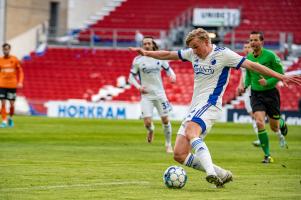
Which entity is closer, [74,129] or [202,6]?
[74,129]

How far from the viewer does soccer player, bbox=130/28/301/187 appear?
40.6 feet

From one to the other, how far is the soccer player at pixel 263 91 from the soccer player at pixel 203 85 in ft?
13.8

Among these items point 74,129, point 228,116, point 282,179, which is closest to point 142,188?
point 282,179

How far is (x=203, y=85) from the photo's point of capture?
41.7 feet

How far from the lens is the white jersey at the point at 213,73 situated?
1261cm

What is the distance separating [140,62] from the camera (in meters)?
21.0

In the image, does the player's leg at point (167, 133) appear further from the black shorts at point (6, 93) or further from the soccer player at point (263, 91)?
the black shorts at point (6, 93)

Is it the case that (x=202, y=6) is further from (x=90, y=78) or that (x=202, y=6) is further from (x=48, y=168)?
(x=48, y=168)

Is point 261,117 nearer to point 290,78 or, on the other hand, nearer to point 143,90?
point 143,90

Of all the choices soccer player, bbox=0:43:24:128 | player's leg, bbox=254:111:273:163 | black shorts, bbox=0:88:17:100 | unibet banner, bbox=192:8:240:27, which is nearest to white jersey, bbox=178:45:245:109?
player's leg, bbox=254:111:273:163

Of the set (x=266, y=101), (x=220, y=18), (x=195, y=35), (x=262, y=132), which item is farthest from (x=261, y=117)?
(x=220, y=18)

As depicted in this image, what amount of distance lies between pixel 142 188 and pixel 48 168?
10.2 feet

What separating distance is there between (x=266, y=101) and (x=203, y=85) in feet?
17.0

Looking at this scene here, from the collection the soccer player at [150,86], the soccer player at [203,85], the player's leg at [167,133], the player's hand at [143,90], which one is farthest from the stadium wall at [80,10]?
the soccer player at [203,85]
